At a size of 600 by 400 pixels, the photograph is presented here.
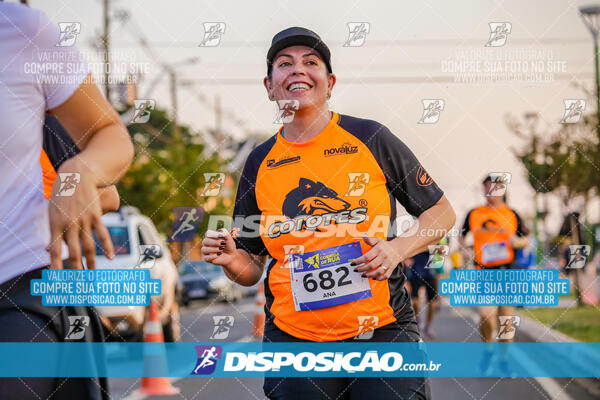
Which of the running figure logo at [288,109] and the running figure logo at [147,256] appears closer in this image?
the running figure logo at [288,109]

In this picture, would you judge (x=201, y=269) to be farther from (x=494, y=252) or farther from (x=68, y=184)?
(x=68, y=184)

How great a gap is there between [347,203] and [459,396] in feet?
13.4

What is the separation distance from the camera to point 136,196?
1697 cm

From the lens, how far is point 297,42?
3.32 m

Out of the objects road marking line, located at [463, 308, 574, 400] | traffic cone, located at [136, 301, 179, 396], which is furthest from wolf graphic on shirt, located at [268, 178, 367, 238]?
traffic cone, located at [136, 301, 179, 396]

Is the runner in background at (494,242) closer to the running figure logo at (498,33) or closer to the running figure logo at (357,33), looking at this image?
the running figure logo at (498,33)

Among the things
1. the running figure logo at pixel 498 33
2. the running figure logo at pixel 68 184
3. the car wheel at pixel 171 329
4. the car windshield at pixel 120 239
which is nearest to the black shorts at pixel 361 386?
the running figure logo at pixel 68 184

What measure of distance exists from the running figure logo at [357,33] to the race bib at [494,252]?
2.99 m

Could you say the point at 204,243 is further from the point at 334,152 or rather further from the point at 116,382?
the point at 116,382

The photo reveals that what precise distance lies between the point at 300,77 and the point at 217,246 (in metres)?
0.81

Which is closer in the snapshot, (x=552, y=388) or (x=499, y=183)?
(x=499, y=183)

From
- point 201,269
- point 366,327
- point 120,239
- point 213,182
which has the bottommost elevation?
point 366,327

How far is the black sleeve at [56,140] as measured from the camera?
204cm

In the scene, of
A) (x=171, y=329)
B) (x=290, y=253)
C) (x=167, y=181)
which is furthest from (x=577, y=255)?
(x=167, y=181)
